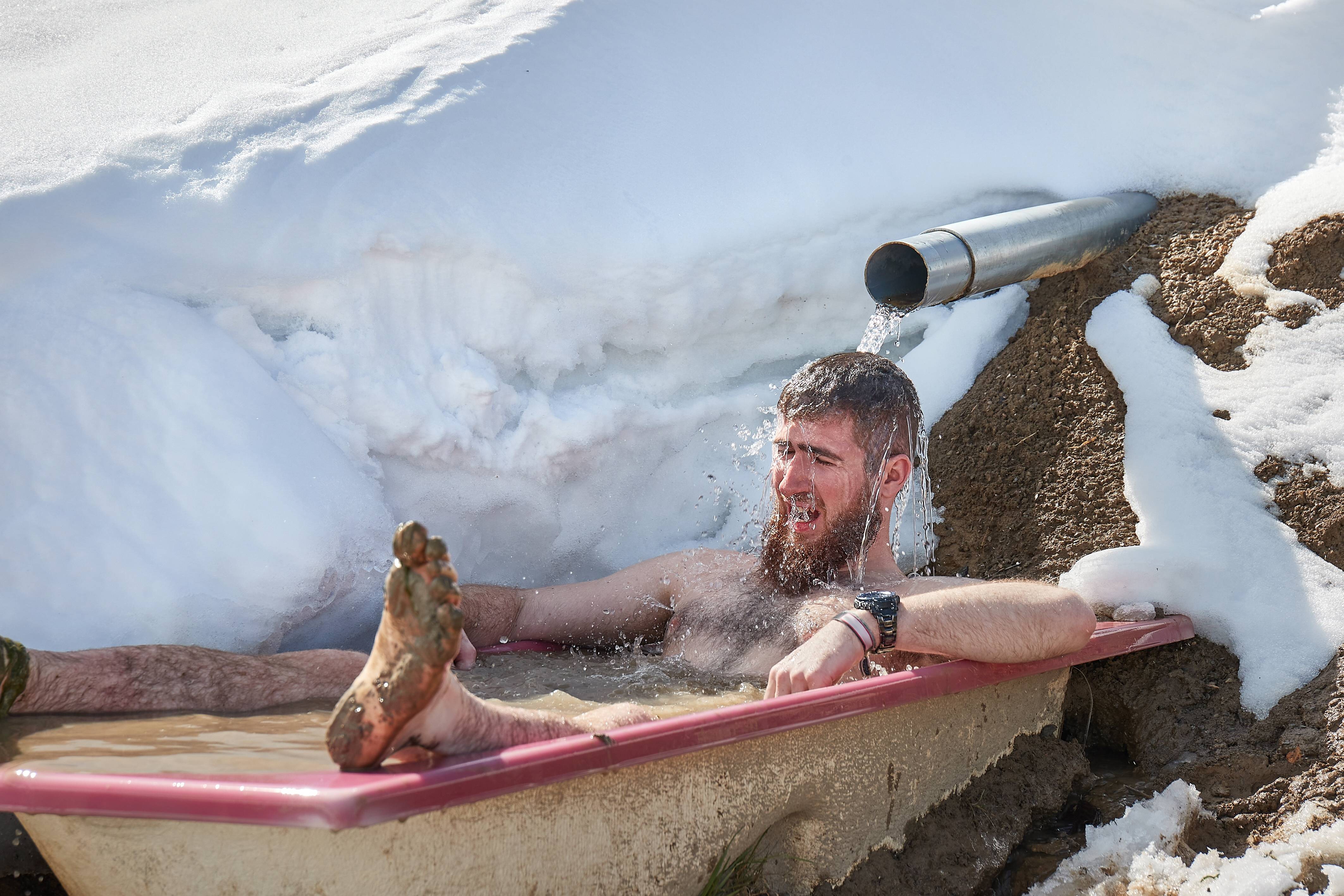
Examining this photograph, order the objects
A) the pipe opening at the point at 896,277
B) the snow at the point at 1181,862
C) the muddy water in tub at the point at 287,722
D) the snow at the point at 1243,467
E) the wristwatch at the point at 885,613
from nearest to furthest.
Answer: the muddy water in tub at the point at 287,722 → the snow at the point at 1181,862 → the wristwatch at the point at 885,613 → the snow at the point at 1243,467 → the pipe opening at the point at 896,277

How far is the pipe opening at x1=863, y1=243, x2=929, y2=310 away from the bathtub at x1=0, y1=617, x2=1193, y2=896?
139 cm

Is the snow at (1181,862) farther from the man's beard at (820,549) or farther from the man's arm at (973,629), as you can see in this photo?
the man's beard at (820,549)

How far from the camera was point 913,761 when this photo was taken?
7.48ft

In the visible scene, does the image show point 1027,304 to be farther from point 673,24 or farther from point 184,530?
point 184,530

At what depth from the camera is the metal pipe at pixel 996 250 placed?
318cm

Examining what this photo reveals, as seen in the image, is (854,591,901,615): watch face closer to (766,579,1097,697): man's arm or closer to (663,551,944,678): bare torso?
(766,579,1097,697): man's arm

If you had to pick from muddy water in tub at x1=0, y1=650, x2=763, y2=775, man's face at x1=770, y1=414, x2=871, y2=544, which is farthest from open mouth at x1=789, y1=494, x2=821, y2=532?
muddy water in tub at x1=0, y1=650, x2=763, y2=775

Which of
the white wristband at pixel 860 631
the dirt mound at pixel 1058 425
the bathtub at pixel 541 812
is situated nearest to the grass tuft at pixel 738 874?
the bathtub at pixel 541 812

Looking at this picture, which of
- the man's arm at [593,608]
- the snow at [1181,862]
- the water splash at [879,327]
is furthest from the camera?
the water splash at [879,327]

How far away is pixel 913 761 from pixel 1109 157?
8.52 ft

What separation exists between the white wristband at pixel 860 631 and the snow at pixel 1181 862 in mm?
678

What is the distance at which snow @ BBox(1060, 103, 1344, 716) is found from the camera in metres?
2.77

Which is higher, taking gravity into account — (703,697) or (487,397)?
(487,397)

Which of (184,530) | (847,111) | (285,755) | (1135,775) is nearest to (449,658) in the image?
(285,755)
